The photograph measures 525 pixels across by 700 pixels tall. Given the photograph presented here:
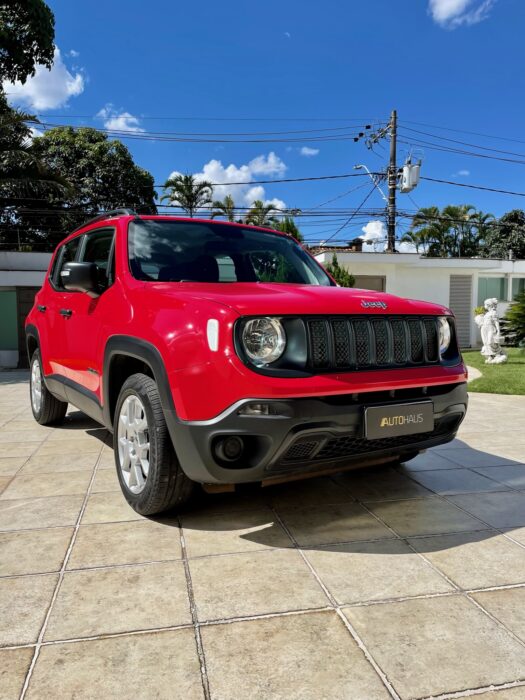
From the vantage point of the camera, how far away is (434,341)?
3.01 meters

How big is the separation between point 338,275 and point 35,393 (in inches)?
407

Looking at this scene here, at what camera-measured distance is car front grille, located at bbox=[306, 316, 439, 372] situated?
252 cm

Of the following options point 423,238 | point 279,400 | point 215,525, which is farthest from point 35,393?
point 423,238

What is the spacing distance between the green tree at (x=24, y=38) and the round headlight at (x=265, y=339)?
1471 centimetres

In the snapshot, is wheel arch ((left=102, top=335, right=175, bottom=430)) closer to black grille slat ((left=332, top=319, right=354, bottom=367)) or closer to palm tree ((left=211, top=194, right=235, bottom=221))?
black grille slat ((left=332, top=319, right=354, bottom=367))

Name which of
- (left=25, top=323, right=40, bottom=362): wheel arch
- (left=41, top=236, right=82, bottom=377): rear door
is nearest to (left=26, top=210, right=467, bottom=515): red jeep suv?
(left=41, top=236, right=82, bottom=377): rear door

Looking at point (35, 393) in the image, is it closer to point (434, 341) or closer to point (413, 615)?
point (434, 341)

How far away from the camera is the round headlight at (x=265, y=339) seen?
241 centimetres

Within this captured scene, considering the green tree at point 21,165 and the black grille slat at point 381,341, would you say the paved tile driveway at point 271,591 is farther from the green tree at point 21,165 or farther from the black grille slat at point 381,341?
the green tree at point 21,165

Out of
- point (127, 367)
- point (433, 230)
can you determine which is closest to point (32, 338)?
point (127, 367)

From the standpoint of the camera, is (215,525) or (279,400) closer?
(279,400)

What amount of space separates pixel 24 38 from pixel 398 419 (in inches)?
624

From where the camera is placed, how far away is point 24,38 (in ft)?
45.4

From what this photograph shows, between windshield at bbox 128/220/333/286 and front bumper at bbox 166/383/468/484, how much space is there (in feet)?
3.85
